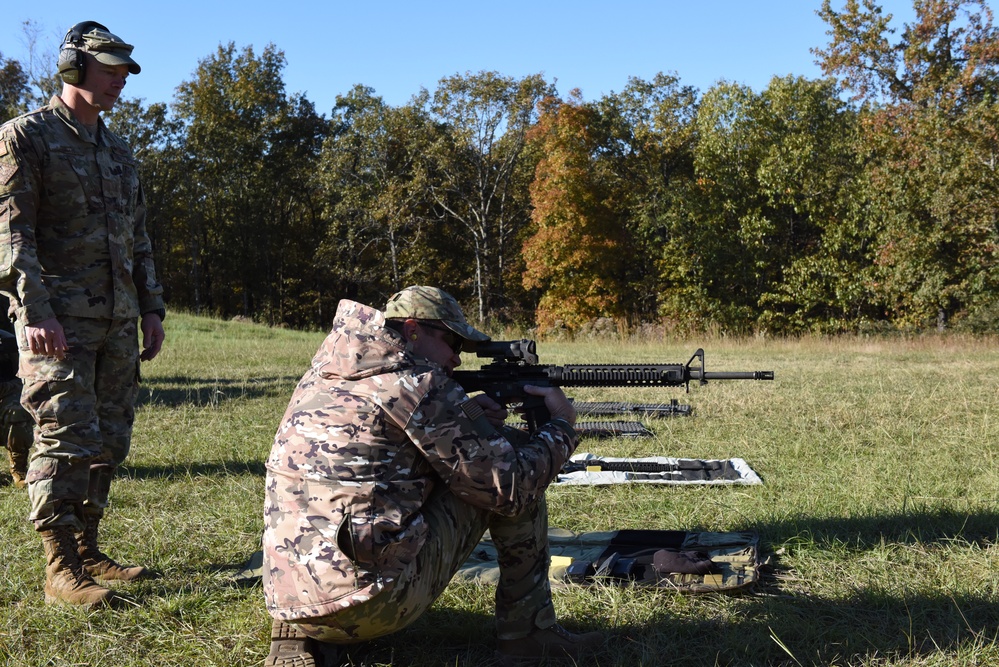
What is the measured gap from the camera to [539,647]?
3334 millimetres

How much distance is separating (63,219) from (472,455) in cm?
253

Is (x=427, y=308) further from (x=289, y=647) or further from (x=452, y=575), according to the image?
(x=289, y=647)

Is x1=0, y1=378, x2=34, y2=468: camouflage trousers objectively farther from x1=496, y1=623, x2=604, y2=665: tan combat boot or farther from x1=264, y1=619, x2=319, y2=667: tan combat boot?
x1=496, y1=623, x2=604, y2=665: tan combat boot

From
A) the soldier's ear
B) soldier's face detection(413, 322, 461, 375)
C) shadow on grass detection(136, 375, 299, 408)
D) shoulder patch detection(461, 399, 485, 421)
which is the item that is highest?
the soldier's ear

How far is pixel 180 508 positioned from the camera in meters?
5.60

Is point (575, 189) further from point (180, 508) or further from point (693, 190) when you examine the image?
point (180, 508)

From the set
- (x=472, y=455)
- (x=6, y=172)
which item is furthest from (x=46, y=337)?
(x=472, y=455)

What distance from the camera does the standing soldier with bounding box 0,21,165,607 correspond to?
381cm

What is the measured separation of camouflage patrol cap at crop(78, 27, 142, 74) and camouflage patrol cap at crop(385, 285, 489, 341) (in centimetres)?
209

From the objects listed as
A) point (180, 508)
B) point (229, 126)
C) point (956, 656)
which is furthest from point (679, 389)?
point (229, 126)

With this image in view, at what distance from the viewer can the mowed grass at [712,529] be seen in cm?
348

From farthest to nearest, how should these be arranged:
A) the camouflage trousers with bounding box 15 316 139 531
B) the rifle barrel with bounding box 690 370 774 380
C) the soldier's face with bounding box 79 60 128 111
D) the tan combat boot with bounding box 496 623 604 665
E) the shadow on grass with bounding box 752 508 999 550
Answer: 1. the shadow on grass with bounding box 752 508 999 550
2. the rifle barrel with bounding box 690 370 774 380
3. the soldier's face with bounding box 79 60 128 111
4. the camouflage trousers with bounding box 15 316 139 531
5. the tan combat boot with bounding box 496 623 604 665

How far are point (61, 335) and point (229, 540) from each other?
1.70 meters

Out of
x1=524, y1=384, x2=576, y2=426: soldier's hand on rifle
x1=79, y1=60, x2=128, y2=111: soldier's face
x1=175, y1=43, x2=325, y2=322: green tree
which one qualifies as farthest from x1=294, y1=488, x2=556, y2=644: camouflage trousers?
x1=175, y1=43, x2=325, y2=322: green tree
